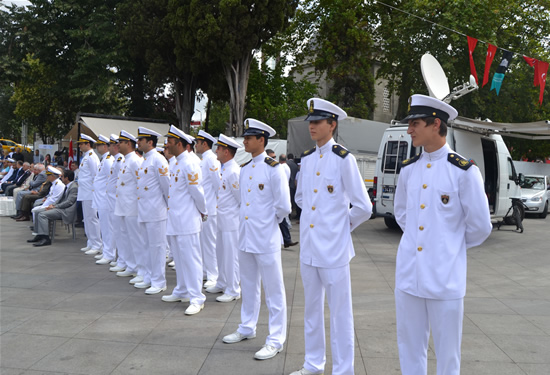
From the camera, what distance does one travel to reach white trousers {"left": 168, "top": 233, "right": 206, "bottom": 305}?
598 cm

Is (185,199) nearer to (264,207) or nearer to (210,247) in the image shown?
(210,247)

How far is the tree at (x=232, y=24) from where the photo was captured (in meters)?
19.6

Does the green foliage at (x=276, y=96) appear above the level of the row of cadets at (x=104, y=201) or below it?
above

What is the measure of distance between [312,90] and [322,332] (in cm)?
2320

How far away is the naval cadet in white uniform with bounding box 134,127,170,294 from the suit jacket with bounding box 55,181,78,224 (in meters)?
4.50

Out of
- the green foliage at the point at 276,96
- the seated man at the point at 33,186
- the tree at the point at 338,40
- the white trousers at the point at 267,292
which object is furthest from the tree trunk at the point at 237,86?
the white trousers at the point at 267,292

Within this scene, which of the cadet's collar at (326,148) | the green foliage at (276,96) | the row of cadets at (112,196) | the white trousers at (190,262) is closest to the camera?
the cadet's collar at (326,148)

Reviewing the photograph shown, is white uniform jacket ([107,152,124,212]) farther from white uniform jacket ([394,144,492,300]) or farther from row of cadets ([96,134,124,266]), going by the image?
white uniform jacket ([394,144,492,300])

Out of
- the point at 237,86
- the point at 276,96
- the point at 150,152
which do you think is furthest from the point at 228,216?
the point at 276,96

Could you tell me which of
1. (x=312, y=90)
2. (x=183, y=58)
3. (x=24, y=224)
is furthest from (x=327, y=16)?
(x=24, y=224)

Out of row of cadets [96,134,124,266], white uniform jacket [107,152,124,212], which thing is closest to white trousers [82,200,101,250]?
row of cadets [96,134,124,266]

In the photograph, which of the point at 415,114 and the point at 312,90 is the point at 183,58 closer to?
the point at 312,90

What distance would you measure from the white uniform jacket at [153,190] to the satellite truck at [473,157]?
24.3 feet

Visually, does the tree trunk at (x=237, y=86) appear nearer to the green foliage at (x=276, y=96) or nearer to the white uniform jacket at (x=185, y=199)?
the green foliage at (x=276, y=96)
